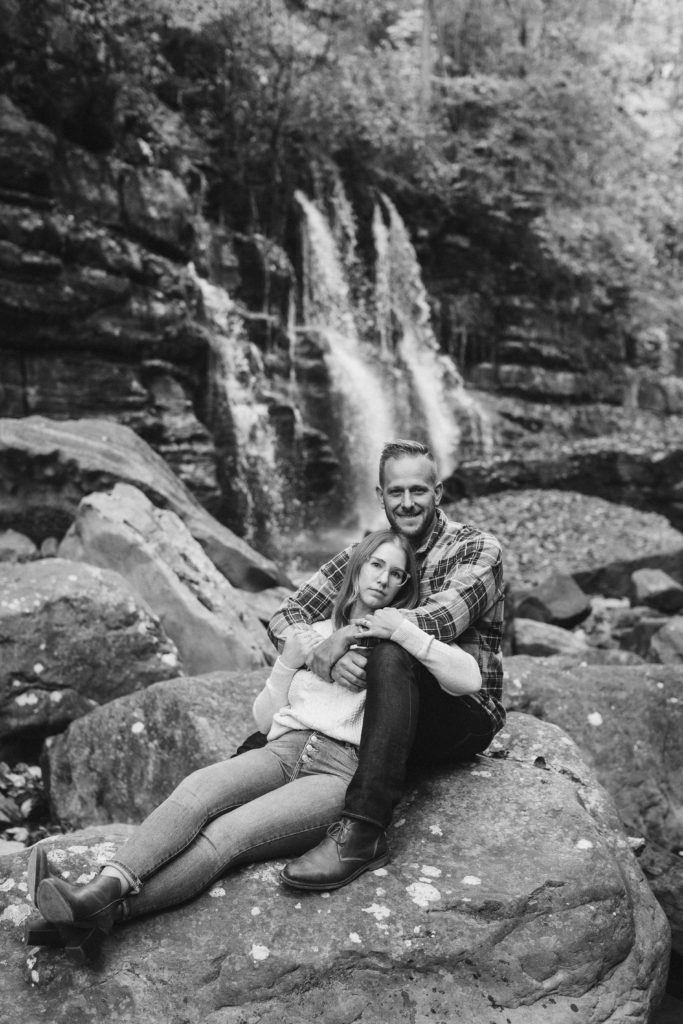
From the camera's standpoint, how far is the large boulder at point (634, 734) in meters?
4.29

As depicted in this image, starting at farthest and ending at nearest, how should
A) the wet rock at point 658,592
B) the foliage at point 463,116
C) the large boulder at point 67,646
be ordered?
the foliage at point 463,116 < the wet rock at point 658,592 < the large boulder at point 67,646

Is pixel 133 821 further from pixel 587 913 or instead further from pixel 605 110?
pixel 605 110

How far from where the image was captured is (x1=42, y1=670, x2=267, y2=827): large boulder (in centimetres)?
396

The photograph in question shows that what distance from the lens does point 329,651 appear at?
9.62ft

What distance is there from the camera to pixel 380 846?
2.78 m

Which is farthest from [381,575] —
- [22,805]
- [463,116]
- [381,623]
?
[463,116]

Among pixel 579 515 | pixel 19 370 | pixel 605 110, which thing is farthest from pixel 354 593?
pixel 605 110

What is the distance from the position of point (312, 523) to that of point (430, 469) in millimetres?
10626

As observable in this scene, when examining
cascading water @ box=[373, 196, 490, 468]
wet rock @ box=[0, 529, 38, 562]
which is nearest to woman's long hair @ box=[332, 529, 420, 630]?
wet rock @ box=[0, 529, 38, 562]

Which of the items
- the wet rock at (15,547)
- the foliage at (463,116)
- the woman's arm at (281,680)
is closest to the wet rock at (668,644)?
the woman's arm at (281,680)

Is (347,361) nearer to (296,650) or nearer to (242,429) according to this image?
(242,429)

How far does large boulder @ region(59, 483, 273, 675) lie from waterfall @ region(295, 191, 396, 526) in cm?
698

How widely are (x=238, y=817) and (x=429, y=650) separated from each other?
0.81 metres

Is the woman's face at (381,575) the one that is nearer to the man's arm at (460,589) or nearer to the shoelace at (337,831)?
the man's arm at (460,589)
